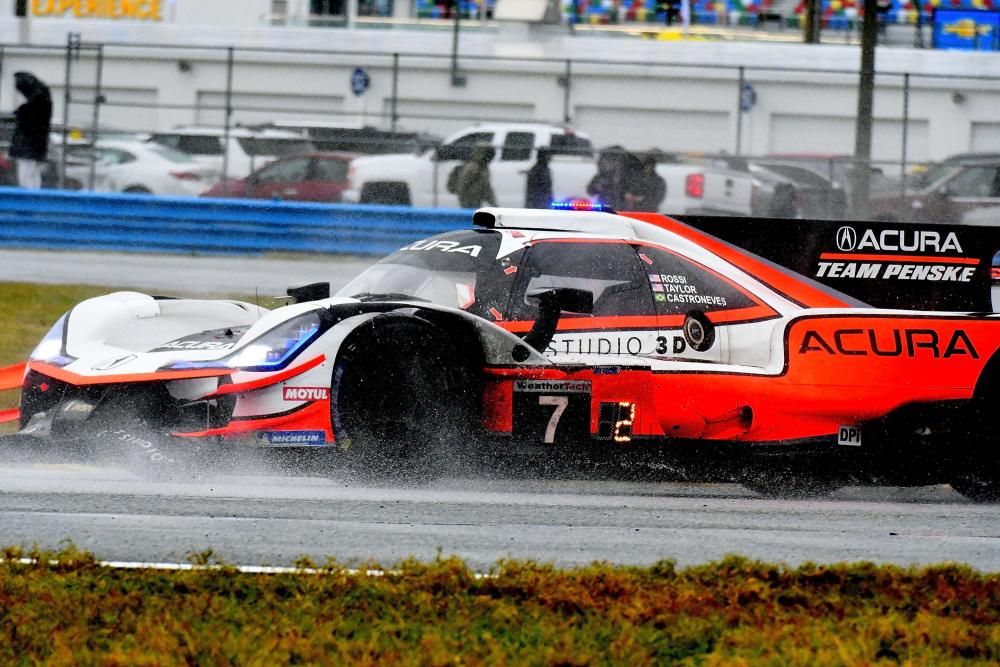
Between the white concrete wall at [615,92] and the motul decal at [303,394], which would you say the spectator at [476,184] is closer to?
the white concrete wall at [615,92]

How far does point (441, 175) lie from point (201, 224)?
3.91 m

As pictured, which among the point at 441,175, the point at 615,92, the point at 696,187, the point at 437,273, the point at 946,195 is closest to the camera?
the point at 437,273

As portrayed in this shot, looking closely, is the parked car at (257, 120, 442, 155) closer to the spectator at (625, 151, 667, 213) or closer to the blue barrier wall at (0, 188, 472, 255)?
the blue barrier wall at (0, 188, 472, 255)

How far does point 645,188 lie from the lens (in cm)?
1920

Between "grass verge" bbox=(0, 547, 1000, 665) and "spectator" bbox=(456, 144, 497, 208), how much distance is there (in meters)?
14.5

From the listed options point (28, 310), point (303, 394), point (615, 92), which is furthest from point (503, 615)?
point (615, 92)

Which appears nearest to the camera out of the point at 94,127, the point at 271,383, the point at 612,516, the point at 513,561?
the point at 513,561

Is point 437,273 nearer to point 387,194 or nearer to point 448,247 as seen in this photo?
point 448,247

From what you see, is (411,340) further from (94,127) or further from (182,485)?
(94,127)

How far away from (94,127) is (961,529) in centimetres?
1662

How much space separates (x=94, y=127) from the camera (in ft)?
68.8

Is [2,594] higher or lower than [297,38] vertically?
lower

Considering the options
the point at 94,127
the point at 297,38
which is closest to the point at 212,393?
the point at 94,127

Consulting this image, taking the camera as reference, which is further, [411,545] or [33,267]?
[33,267]
